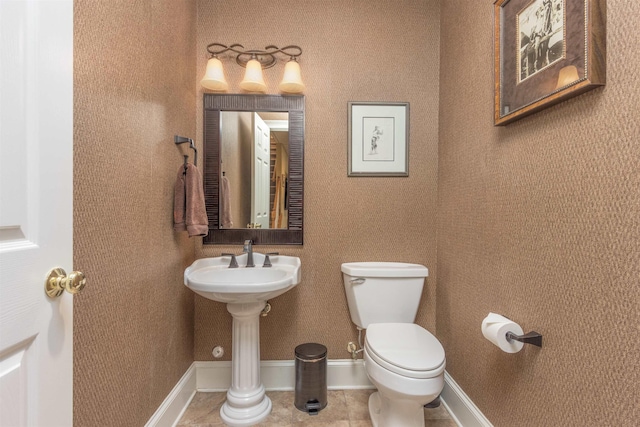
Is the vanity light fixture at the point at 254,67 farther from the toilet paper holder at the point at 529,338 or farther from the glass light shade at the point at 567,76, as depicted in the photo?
the toilet paper holder at the point at 529,338

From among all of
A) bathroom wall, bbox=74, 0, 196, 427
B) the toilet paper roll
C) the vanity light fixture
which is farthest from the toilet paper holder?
the vanity light fixture

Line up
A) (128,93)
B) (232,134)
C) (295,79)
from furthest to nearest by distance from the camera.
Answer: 1. (232,134)
2. (295,79)
3. (128,93)

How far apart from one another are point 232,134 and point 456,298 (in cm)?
162

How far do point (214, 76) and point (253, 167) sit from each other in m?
0.56

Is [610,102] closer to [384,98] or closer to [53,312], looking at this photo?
[384,98]

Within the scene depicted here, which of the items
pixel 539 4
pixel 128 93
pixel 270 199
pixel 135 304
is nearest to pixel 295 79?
pixel 270 199

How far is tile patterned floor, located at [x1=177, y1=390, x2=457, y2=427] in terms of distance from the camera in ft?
5.18

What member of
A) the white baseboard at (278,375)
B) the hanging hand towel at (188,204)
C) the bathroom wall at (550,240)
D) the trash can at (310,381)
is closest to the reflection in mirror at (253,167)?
the hanging hand towel at (188,204)

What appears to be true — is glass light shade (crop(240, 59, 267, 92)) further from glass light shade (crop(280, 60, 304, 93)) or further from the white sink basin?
the white sink basin

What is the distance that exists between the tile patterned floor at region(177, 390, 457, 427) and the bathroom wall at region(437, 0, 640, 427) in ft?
0.91

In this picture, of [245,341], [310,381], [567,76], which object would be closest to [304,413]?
[310,381]

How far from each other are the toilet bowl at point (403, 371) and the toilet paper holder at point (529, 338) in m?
0.31

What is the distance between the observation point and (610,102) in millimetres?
814

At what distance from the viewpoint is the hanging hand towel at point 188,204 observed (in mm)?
1543
